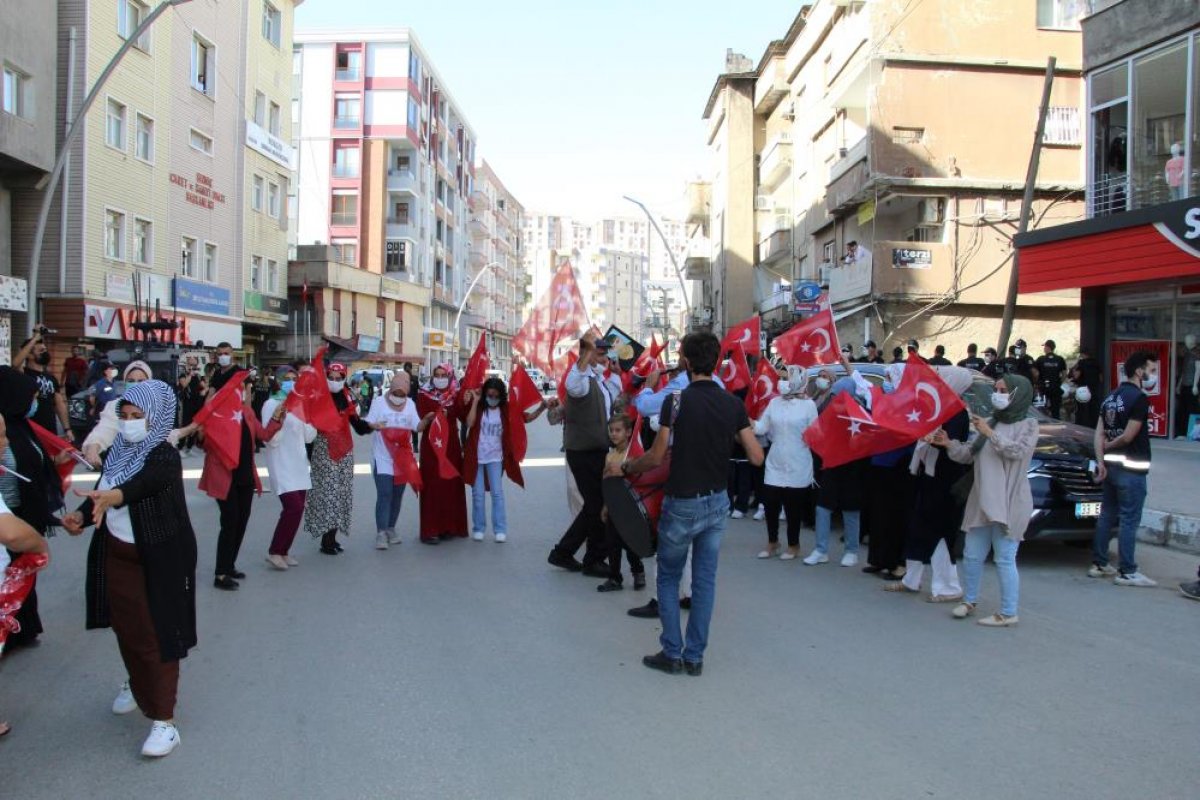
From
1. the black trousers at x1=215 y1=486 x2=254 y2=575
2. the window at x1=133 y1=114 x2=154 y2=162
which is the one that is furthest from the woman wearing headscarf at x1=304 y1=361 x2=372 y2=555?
the window at x1=133 y1=114 x2=154 y2=162

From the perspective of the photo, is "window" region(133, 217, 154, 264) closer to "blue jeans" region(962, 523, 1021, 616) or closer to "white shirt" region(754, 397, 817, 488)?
"white shirt" region(754, 397, 817, 488)

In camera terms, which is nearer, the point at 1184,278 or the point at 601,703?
the point at 601,703

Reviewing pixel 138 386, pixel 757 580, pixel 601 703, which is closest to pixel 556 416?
pixel 757 580

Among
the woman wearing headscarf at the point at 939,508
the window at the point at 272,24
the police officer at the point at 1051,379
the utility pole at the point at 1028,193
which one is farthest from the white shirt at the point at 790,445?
the window at the point at 272,24

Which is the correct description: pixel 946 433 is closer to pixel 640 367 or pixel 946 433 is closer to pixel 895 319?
pixel 640 367

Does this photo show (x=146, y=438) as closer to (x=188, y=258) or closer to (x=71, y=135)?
(x=71, y=135)

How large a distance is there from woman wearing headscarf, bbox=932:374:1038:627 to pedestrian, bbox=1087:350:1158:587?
5.65ft

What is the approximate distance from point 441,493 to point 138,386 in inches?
223

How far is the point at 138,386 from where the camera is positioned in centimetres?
448

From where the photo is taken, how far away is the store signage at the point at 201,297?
3161cm

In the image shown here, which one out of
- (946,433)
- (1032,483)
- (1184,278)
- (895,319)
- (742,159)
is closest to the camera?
(946,433)

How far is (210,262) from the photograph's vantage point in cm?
3469

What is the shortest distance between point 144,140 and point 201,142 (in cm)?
377

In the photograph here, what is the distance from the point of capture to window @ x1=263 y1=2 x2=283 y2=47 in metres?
39.0
